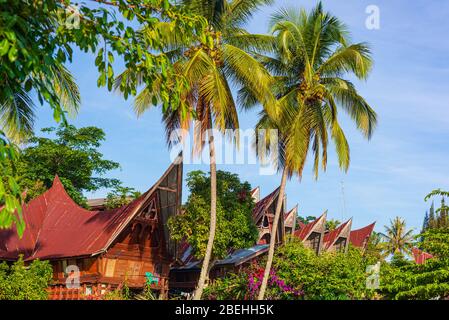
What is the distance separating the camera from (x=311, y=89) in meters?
21.5

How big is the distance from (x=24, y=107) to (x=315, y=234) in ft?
92.0

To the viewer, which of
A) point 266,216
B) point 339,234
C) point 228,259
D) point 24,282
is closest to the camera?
point 24,282

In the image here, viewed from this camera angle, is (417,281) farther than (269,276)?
No

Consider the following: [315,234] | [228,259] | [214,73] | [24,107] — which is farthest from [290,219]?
[24,107]

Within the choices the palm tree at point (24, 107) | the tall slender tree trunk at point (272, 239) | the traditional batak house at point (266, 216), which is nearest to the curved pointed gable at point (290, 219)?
the traditional batak house at point (266, 216)

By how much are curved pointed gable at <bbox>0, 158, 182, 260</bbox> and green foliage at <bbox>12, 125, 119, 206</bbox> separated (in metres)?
10.5

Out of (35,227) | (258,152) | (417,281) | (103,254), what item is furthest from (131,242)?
(417,281)

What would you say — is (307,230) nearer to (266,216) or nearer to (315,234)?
(315,234)

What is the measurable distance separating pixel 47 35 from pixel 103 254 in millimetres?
15332

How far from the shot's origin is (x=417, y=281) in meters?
16.1

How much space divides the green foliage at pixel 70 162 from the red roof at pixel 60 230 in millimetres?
10429

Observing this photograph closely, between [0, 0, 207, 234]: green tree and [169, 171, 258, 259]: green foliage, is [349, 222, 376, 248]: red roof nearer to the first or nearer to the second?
[169, 171, 258, 259]: green foliage

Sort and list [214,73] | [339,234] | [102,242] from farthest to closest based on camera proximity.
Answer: [339,234] → [102,242] → [214,73]
